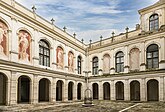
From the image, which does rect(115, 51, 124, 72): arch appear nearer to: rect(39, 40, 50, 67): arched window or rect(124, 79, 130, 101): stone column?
rect(124, 79, 130, 101): stone column

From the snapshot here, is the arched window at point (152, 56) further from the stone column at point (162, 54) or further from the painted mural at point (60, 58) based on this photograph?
the painted mural at point (60, 58)

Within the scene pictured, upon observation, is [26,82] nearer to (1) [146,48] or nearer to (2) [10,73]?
(2) [10,73]

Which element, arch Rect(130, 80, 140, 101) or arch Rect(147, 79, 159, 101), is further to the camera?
arch Rect(130, 80, 140, 101)

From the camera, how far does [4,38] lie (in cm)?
1989

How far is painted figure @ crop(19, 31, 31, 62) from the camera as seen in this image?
22.1m

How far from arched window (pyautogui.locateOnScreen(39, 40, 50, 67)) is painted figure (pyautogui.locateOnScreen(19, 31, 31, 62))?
8.93 ft

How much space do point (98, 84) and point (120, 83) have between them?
144 inches

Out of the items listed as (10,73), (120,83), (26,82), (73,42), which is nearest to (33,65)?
(10,73)

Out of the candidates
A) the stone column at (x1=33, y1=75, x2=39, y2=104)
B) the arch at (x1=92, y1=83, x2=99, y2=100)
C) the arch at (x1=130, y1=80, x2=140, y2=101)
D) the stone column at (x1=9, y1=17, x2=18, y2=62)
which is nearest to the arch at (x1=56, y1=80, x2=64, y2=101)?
the stone column at (x1=33, y1=75, x2=39, y2=104)

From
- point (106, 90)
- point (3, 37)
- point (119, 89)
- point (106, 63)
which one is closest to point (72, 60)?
point (106, 63)

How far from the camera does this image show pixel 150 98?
29703mm

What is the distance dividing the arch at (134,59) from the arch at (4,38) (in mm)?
18464

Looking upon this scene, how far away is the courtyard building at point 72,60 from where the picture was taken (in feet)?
68.1

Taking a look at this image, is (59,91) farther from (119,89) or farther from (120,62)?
(120,62)
